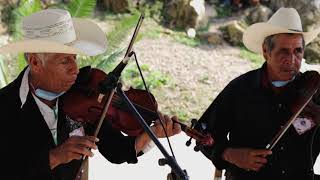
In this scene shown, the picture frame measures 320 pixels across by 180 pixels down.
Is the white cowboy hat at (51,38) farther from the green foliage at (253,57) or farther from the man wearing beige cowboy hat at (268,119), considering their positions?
the green foliage at (253,57)

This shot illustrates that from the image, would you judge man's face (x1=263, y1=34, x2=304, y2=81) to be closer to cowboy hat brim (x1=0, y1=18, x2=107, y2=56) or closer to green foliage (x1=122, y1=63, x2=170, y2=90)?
cowboy hat brim (x1=0, y1=18, x2=107, y2=56)

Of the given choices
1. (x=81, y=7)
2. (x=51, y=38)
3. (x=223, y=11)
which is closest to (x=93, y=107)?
(x=51, y=38)

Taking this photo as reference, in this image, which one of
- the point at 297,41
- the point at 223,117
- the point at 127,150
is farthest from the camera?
the point at 223,117

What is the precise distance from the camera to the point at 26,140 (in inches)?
69.7

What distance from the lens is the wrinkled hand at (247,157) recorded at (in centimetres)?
204

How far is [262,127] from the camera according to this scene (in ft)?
7.09

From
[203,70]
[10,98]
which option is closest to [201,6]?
[203,70]

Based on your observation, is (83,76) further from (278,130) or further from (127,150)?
(278,130)

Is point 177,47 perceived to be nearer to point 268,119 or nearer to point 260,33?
point 260,33

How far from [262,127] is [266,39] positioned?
391 mm

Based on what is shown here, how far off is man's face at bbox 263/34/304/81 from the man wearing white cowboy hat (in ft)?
1.73

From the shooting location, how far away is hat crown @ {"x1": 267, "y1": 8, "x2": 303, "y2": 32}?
217 cm

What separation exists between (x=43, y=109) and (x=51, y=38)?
0.85 ft

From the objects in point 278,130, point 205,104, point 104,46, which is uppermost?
point 104,46
